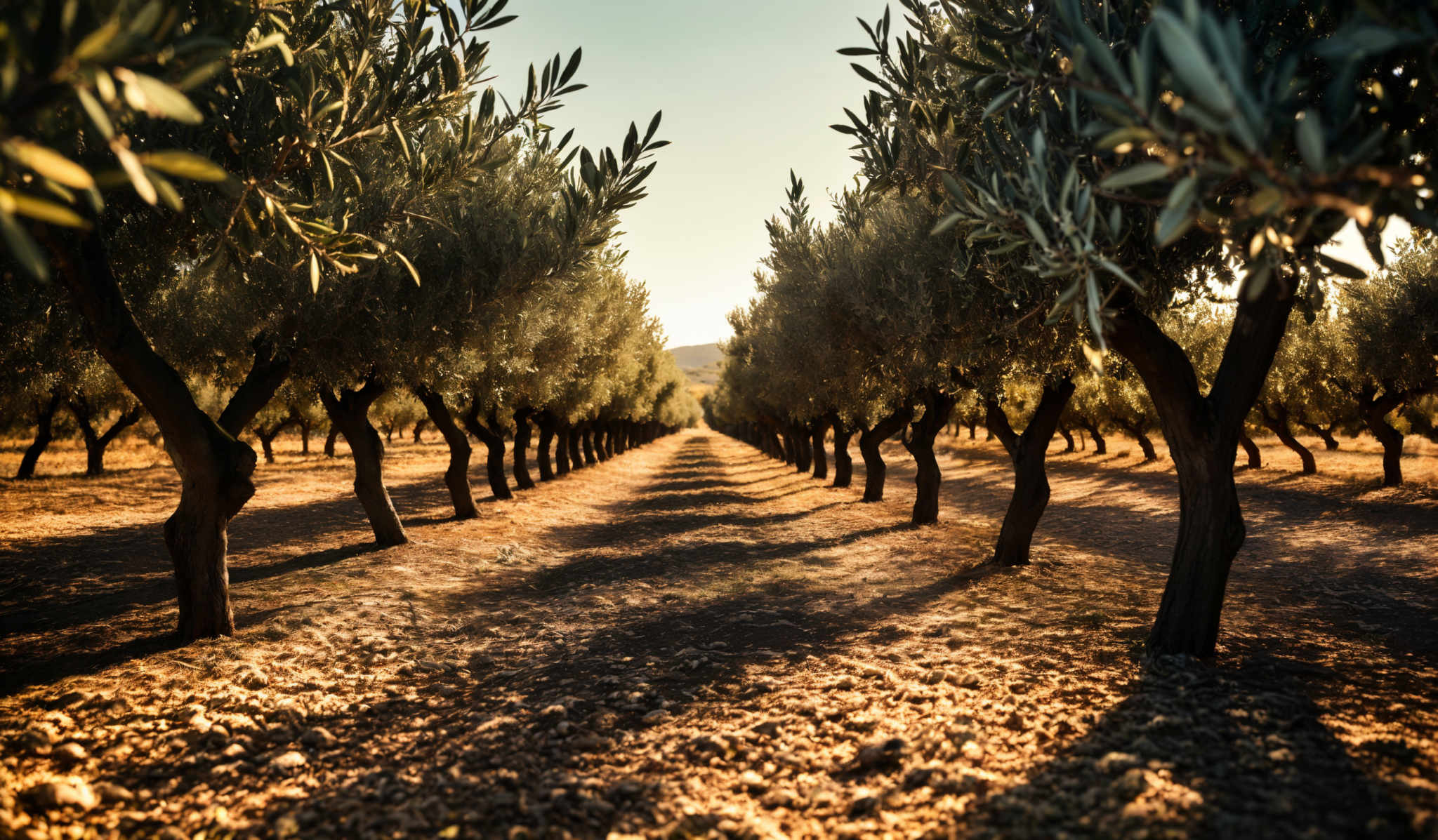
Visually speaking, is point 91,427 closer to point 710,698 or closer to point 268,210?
point 268,210

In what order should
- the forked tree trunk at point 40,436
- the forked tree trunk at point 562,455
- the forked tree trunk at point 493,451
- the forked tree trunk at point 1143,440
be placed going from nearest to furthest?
1. the forked tree trunk at point 493,451
2. the forked tree trunk at point 40,436
3. the forked tree trunk at point 562,455
4. the forked tree trunk at point 1143,440

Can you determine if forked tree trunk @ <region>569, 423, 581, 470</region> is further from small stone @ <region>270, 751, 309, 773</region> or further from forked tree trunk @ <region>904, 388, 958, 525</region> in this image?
small stone @ <region>270, 751, 309, 773</region>

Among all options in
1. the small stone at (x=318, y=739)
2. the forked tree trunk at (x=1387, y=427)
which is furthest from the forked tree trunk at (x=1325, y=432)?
the small stone at (x=318, y=739)

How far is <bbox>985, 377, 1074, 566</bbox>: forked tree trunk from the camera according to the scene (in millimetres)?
12828

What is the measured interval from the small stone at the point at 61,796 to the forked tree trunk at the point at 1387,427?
3648 centimetres

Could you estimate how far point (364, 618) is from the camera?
10234mm

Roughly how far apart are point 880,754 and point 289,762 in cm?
521

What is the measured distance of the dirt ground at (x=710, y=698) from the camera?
15.7 ft

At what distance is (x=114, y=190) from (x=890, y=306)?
44.4 feet

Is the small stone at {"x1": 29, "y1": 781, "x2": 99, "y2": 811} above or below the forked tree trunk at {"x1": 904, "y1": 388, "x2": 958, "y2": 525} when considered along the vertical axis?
below

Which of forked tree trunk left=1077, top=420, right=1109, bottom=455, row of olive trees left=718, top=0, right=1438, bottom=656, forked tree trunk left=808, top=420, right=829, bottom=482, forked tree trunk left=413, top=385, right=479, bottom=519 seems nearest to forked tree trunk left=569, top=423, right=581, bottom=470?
forked tree trunk left=808, top=420, right=829, bottom=482

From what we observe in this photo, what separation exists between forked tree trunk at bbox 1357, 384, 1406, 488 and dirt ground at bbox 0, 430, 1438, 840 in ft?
42.2

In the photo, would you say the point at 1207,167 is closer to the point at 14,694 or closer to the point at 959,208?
the point at 959,208

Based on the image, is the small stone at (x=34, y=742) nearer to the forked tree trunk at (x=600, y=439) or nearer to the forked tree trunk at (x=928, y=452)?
the forked tree trunk at (x=928, y=452)
